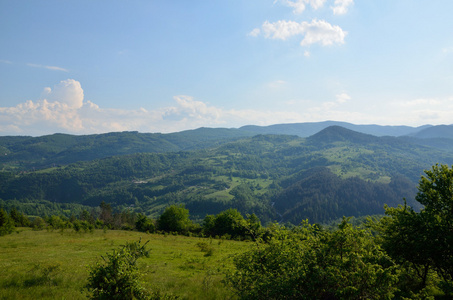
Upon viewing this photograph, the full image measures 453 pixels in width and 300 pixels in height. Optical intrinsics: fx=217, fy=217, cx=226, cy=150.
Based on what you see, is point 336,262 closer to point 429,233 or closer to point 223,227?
point 429,233

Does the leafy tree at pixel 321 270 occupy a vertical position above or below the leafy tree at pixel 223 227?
above

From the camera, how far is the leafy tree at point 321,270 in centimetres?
863

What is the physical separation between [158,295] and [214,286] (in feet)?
22.9

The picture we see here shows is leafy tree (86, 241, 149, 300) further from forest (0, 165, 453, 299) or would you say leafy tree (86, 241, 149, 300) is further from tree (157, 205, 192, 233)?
tree (157, 205, 192, 233)

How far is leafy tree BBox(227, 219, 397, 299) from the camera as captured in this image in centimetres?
863

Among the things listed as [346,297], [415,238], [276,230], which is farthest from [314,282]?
[415,238]

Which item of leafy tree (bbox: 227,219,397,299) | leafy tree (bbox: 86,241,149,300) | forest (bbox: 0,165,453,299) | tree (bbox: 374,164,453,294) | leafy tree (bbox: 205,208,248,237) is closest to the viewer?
leafy tree (bbox: 227,219,397,299)

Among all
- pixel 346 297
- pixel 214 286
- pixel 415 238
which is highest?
pixel 415 238

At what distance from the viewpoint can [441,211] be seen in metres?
13.0

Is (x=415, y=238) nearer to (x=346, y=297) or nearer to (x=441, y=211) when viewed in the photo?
(x=441, y=211)

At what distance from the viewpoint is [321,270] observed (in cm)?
937

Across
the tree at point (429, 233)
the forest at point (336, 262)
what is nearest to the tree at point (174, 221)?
the forest at point (336, 262)

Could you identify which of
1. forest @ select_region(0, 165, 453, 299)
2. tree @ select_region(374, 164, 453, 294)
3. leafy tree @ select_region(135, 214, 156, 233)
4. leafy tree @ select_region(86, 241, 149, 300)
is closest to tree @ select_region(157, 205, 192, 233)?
leafy tree @ select_region(135, 214, 156, 233)

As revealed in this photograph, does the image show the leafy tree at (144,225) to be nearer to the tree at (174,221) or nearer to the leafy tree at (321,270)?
the tree at (174,221)
